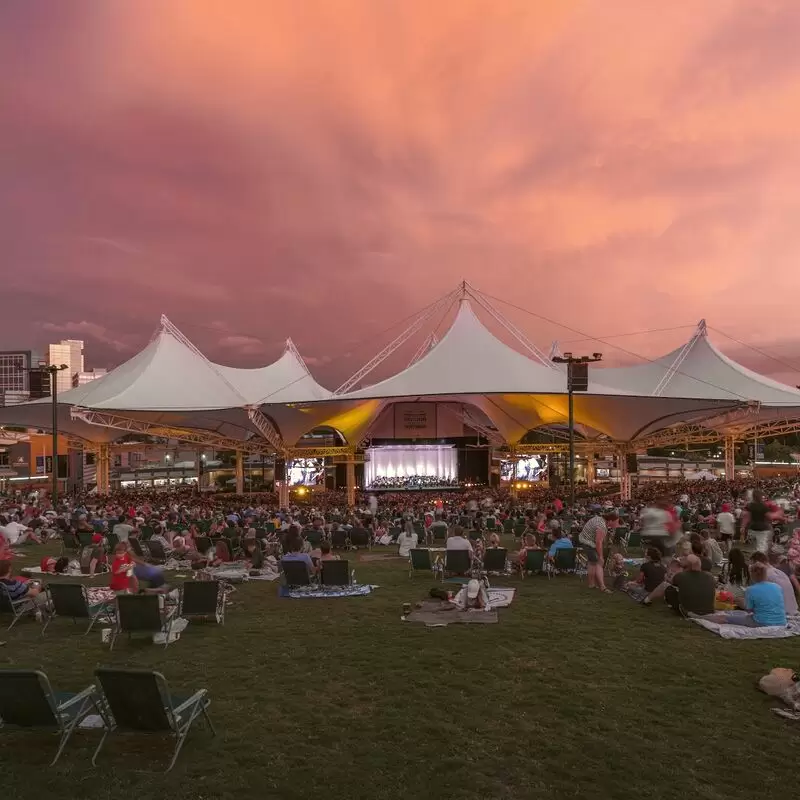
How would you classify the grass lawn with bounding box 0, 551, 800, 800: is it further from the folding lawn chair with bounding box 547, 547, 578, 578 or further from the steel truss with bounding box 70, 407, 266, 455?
the steel truss with bounding box 70, 407, 266, 455

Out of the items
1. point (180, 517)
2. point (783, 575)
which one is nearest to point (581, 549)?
point (783, 575)

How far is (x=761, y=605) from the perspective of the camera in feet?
25.4

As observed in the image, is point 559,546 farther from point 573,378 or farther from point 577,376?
point 577,376

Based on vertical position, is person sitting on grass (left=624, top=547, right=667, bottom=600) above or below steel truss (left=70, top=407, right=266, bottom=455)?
below

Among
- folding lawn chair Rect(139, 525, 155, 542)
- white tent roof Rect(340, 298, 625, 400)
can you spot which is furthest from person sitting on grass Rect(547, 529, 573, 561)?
white tent roof Rect(340, 298, 625, 400)

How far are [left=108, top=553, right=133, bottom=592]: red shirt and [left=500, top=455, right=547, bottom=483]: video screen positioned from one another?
40648 mm

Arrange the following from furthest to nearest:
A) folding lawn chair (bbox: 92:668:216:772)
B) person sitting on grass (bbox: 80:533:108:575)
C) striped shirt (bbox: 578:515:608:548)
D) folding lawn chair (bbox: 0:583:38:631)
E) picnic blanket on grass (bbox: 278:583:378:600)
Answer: person sitting on grass (bbox: 80:533:108:575), striped shirt (bbox: 578:515:608:548), picnic blanket on grass (bbox: 278:583:378:600), folding lawn chair (bbox: 0:583:38:631), folding lawn chair (bbox: 92:668:216:772)

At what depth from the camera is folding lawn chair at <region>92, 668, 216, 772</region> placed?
4371 millimetres

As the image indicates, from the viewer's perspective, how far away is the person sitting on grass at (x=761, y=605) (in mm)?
7715

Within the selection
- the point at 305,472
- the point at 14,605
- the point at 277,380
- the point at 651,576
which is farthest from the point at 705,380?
the point at 14,605

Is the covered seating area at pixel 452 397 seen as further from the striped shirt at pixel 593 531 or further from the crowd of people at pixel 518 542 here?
the striped shirt at pixel 593 531

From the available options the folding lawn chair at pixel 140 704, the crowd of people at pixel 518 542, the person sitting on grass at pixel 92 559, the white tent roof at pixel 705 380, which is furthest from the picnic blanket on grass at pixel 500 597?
the white tent roof at pixel 705 380

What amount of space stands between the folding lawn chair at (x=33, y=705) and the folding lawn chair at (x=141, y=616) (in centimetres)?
258

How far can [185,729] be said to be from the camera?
4.54 metres
